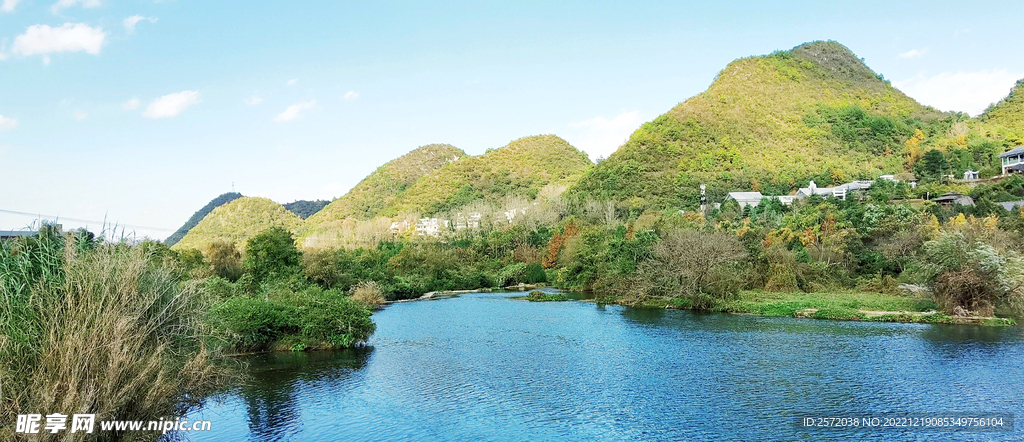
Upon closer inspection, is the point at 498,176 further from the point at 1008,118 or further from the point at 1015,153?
the point at 1015,153

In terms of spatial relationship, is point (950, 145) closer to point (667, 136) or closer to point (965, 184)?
point (965, 184)

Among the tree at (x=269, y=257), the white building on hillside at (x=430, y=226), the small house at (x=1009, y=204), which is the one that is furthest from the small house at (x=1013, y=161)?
the white building on hillside at (x=430, y=226)

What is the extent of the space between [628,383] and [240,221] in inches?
3444

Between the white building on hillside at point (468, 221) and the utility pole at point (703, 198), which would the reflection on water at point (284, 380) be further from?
the white building on hillside at point (468, 221)

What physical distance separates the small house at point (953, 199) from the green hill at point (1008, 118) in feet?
78.1

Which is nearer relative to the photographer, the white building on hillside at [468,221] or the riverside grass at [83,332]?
the riverside grass at [83,332]

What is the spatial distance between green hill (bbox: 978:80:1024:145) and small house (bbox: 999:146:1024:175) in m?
9.96

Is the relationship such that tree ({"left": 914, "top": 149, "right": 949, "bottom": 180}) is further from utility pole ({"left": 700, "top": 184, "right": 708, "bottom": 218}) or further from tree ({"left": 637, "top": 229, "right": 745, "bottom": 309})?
tree ({"left": 637, "top": 229, "right": 745, "bottom": 309})

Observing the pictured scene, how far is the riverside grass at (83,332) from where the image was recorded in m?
9.08

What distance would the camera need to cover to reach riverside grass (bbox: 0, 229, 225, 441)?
9.08 m

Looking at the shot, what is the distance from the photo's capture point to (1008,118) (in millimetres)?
76500

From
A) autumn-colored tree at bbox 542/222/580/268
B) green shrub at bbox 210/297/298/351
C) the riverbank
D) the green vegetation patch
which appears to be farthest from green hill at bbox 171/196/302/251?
the riverbank

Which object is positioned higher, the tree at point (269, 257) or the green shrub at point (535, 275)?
the tree at point (269, 257)

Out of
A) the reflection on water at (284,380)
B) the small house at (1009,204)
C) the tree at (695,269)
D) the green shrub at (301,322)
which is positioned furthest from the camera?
the small house at (1009,204)
